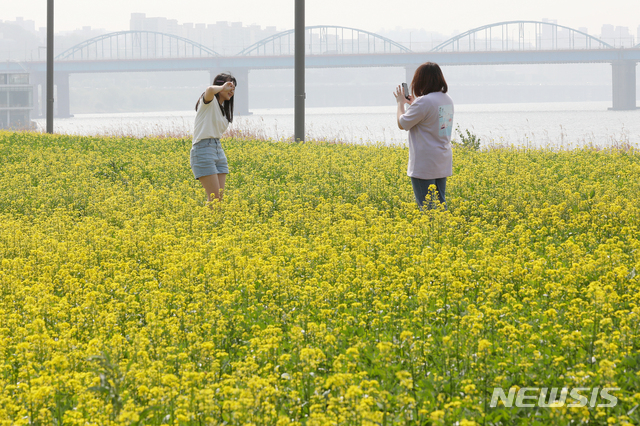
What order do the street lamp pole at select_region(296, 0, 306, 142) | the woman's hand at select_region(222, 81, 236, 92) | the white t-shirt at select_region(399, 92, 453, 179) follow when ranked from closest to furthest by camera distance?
1. the white t-shirt at select_region(399, 92, 453, 179)
2. the woman's hand at select_region(222, 81, 236, 92)
3. the street lamp pole at select_region(296, 0, 306, 142)

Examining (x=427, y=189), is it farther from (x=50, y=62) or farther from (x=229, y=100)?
(x=50, y=62)

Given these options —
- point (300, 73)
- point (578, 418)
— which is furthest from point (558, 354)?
point (300, 73)

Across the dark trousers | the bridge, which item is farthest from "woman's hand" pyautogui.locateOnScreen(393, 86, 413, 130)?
the bridge

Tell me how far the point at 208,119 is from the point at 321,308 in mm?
3999

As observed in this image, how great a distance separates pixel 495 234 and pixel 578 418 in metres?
3.50

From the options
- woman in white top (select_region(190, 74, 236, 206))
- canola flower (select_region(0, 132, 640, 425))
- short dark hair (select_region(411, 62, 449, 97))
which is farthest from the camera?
woman in white top (select_region(190, 74, 236, 206))

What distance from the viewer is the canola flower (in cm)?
341

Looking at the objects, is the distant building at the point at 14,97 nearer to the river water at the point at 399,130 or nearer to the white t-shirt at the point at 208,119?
the river water at the point at 399,130

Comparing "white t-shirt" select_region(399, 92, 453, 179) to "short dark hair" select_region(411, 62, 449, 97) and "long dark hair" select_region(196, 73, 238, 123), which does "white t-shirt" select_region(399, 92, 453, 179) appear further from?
"long dark hair" select_region(196, 73, 238, 123)

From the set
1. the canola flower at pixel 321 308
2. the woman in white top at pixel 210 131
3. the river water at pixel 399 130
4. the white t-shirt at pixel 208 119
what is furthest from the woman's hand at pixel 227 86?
the river water at pixel 399 130

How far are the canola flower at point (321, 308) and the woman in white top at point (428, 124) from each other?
0.58 m

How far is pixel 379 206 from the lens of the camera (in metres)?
9.09

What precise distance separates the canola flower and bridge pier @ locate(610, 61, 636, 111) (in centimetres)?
7784

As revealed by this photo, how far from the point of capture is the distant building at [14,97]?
89250 mm
